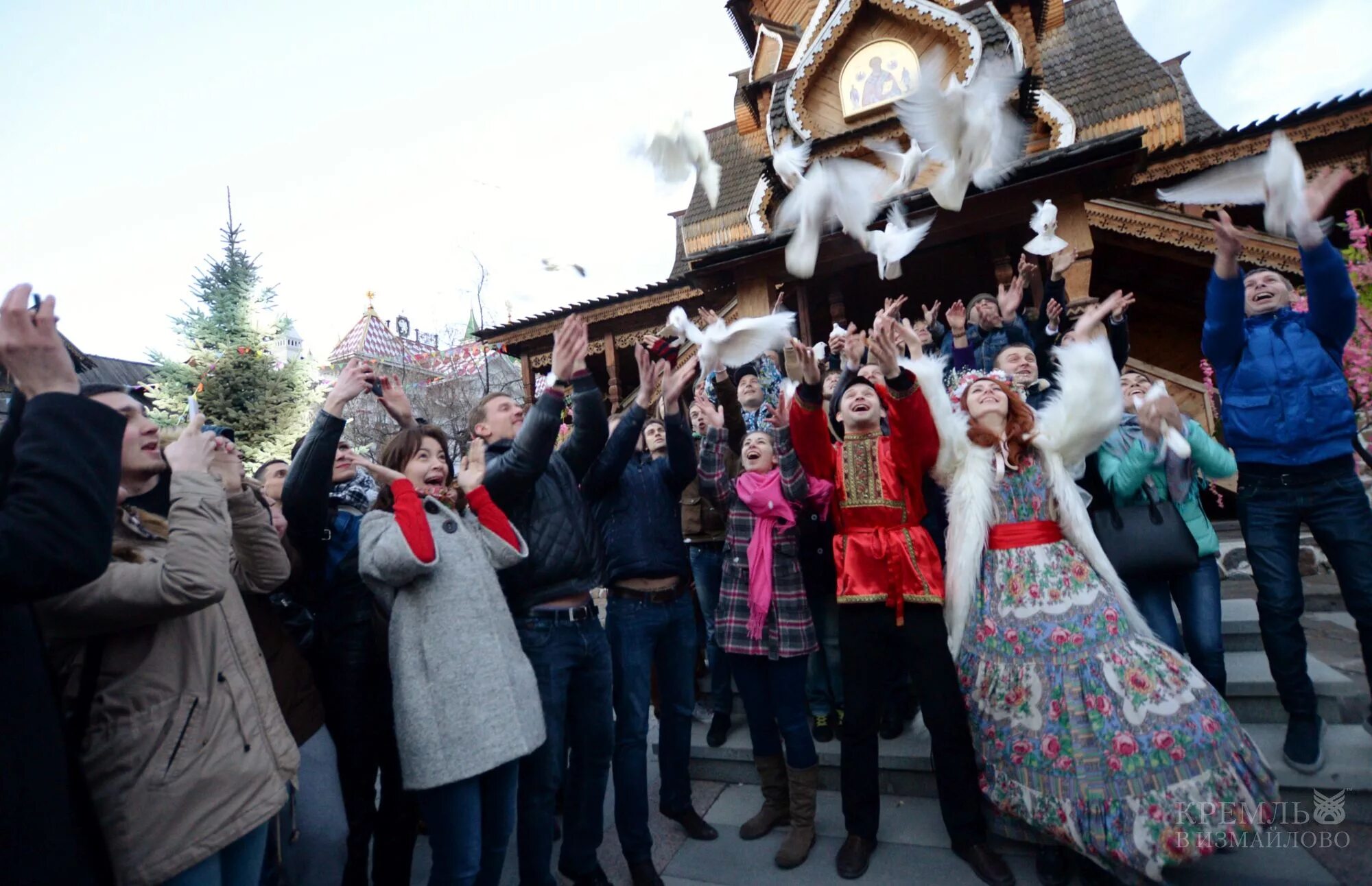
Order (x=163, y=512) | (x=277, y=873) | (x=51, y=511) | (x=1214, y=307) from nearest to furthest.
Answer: (x=51, y=511)
(x=163, y=512)
(x=277, y=873)
(x=1214, y=307)

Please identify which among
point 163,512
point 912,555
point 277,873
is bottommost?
point 277,873

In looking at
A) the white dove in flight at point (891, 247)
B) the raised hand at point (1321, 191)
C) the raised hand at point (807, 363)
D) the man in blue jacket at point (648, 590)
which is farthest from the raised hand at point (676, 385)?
the raised hand at point (1321, 191)

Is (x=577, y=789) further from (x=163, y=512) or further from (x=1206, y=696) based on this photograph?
(x=1206, y=696)

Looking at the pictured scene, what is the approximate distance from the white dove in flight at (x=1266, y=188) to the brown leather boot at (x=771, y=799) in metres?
3.09

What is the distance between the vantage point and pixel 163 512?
2047 millimetres

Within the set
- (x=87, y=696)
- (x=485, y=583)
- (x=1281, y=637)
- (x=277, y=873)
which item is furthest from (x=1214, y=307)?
(x=277, y=873)

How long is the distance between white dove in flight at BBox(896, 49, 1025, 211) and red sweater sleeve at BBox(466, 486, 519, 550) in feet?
10.8

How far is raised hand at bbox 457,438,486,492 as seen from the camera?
2.66 metres

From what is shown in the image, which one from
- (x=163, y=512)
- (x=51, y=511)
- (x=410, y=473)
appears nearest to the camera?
(x=51, y=511)

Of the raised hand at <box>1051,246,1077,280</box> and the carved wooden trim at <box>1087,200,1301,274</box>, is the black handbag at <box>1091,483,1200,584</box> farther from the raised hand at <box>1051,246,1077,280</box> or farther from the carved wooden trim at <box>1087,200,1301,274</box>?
the carved wooden trim at <box>1087,200,1301,274</box>

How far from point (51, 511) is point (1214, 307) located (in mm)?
4341

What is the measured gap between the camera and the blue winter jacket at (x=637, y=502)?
3254 mm

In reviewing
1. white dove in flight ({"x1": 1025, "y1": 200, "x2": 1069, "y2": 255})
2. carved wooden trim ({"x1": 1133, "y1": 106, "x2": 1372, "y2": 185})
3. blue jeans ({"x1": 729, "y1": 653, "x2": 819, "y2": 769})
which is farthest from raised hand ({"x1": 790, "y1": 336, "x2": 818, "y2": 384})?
carved wooden trim ({"x1": 1133, "y1": 106, "x2": 1372, "y2": 185})

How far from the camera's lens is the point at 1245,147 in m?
8.80
